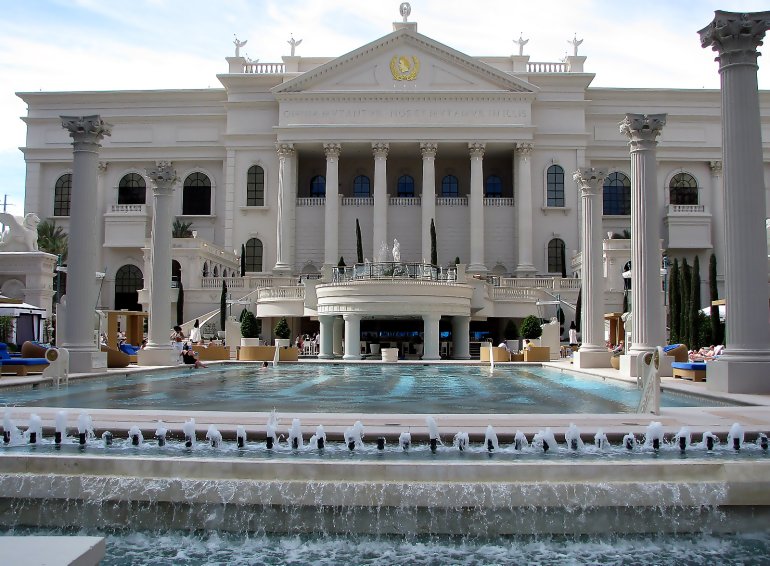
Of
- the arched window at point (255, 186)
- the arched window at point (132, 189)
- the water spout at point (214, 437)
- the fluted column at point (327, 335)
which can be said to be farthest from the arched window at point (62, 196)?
the water spout at point (214, 437)

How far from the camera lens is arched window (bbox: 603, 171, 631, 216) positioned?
66.2m

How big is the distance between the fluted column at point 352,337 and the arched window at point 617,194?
34299 millimetres

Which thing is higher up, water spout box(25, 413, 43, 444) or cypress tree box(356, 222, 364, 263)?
cypress tree box(356, 222, 364, 263)

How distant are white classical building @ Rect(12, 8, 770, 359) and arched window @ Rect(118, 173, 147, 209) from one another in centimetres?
17

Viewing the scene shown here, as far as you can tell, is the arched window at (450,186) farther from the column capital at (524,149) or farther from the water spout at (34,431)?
the water spout at (34,431)

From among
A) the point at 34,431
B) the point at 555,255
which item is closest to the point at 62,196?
the point at 555,255

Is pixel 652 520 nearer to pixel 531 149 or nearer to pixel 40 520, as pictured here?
pixel 40 520

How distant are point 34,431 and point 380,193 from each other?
52.9 m

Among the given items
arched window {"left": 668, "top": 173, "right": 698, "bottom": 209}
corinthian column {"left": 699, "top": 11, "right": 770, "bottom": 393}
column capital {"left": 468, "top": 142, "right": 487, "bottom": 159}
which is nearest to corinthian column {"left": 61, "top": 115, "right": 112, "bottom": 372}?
corinthian column {"left": 699, "top": 11, "right": 770, "bottom": 393}

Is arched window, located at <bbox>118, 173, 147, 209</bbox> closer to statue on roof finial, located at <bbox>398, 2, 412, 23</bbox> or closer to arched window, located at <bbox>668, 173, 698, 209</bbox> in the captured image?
statue on roof finial, located at <bbox>398, 2, 412, 23</bbox>

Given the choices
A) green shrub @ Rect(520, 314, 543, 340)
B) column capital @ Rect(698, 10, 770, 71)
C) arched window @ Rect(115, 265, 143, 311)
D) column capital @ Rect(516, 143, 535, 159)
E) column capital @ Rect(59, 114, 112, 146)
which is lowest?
green shrub @ Rect(520, 314, 543, 340)

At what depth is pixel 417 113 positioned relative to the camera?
62.5 metres

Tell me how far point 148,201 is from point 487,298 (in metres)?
34.8

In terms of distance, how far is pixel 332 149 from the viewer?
205ft
